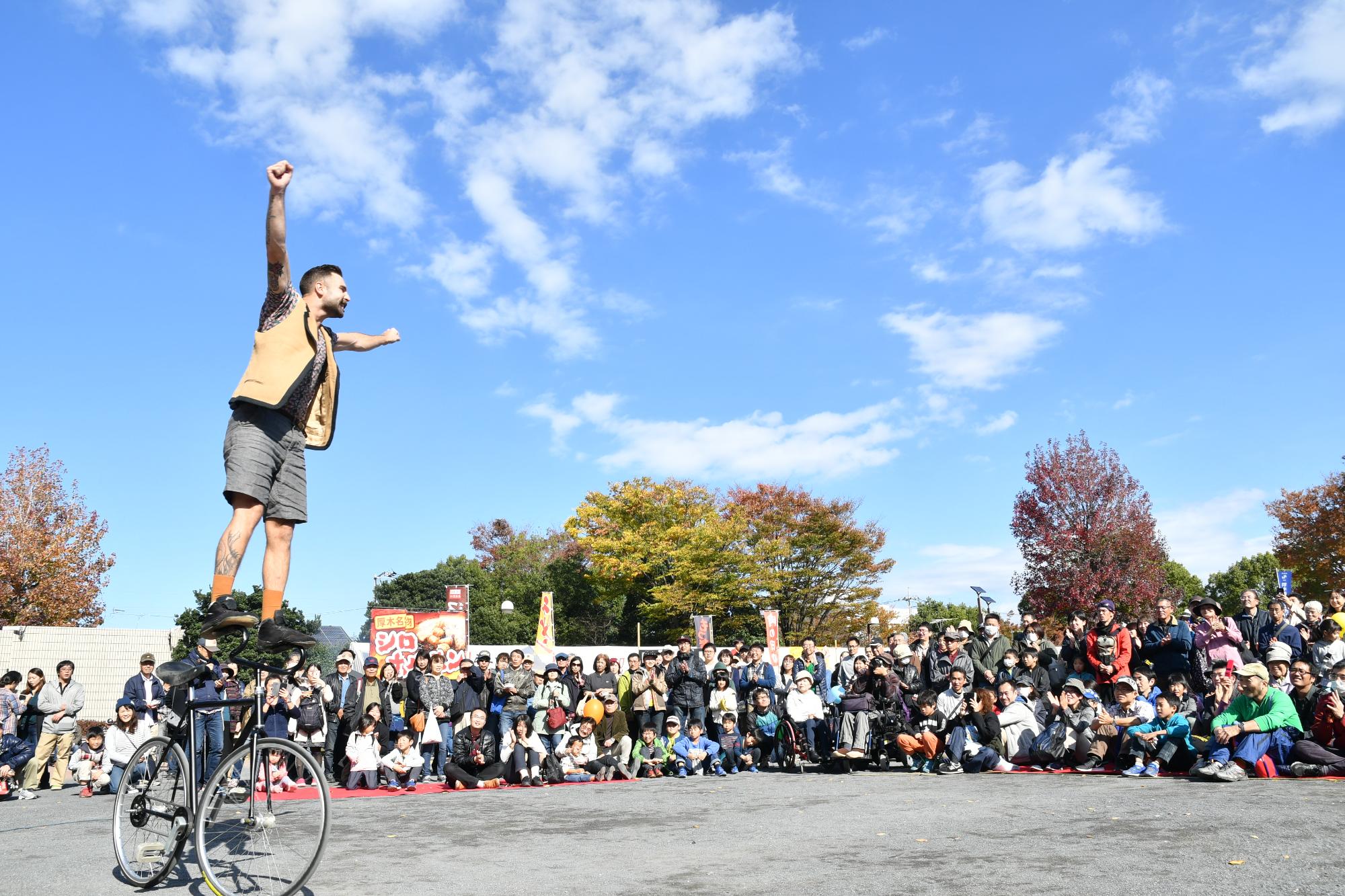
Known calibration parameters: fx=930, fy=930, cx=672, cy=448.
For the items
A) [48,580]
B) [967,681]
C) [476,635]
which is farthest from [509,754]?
[476,635]

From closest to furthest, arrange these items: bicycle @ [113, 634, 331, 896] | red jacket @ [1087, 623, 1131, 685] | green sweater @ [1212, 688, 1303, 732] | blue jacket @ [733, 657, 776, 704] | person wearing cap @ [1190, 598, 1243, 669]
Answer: bicycle @ [113, 634, 331, 896]
green sweater @ [1212, 688, 1303, 732]
person wearing cap @ [1190, 598, 1243, 669]
red jacket @ [1087, 623, 1131, 685]
blue jacket @ [733, 657, 776, 704]

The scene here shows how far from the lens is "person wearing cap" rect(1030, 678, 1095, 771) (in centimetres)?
1134

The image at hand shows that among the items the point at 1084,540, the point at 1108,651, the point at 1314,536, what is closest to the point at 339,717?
the point at 1108,651

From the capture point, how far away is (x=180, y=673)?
451cm

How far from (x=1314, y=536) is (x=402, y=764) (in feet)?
109

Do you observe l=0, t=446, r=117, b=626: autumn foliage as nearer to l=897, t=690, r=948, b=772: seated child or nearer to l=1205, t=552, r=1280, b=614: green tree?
l=897, t=690, r=948, b=772: seated child

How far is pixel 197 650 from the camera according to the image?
5.01 metres

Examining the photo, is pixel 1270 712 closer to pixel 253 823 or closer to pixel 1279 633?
pixel 1279 633

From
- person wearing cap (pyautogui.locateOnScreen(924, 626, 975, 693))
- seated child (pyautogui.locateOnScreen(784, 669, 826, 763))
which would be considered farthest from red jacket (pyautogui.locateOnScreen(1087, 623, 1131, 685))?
seated child (pyautogui.locateOnScreen(784, 669, 826, 763))

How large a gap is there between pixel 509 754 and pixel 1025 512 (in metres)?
22.4

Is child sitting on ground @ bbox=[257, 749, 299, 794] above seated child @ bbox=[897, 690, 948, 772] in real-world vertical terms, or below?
above

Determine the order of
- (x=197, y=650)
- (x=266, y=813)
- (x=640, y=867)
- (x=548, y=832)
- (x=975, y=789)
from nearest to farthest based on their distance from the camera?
(x=266, y=813), (x=197, y=650), (x=640, y=867), (x=548, y=832), (x=975, y=789)

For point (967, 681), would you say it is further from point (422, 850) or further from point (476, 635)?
point (476, 635)

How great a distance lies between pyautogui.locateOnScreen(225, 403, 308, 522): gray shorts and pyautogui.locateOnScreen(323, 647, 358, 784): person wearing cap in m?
9.41
